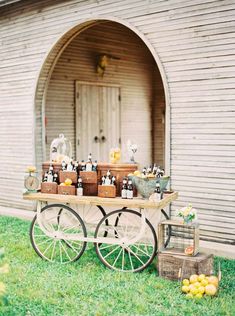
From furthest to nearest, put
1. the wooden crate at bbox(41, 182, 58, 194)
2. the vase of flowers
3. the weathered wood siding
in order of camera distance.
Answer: the weathered wood siding < the wooden crate at bbox(41, 182, 58, 194) < the vase of flowers

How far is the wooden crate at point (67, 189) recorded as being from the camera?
6.04 meters

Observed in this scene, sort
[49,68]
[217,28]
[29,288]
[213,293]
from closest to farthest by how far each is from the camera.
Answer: [213,293] < [29,288] < [217,28] < [49,68]

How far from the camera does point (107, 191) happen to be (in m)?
5.78

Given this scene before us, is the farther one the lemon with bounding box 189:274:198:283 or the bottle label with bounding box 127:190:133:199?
the bottle label with bounding box 127:190:133:199

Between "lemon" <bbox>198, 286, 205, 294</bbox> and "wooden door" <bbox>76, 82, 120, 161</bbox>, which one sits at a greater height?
"wooden door" <bbox>76, 82, 120, 161</bbox>

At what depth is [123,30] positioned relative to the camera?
11812mm

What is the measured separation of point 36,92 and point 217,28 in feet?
13.0

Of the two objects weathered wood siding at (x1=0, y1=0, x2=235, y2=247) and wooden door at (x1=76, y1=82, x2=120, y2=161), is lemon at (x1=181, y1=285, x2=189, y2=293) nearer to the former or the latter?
weathered wood siding at (x1=0, y1=0, x2=235, y2=247)

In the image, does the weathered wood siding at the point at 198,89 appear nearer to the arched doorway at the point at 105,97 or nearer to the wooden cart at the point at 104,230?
the wooden cart at the point at 104,230

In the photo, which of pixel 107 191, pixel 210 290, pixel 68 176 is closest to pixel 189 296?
pixel 210 290

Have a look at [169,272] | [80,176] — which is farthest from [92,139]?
[169,272]

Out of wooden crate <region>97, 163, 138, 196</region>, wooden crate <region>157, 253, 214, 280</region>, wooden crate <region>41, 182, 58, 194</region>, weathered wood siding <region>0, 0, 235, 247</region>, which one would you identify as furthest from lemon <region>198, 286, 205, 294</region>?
wooden crate <region>41, 182, 58, 194</region>

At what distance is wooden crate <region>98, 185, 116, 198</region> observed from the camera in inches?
227

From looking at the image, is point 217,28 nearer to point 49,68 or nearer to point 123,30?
point 49,68
